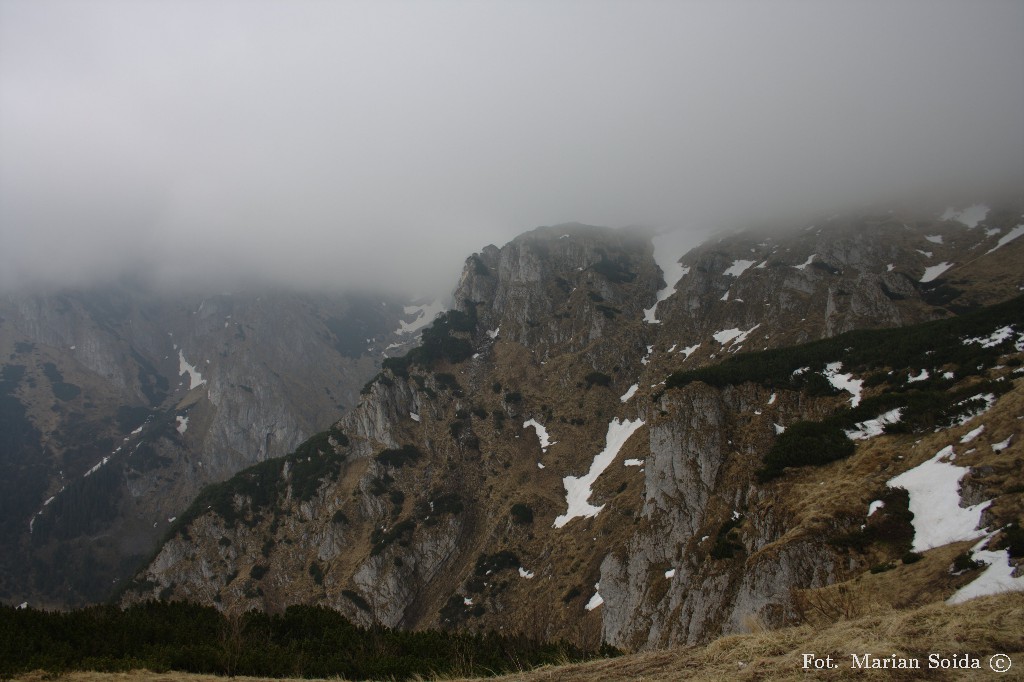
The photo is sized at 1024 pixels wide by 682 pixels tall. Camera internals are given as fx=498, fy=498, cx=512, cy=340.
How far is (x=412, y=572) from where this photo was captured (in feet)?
270

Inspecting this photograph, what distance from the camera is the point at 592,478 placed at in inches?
3310

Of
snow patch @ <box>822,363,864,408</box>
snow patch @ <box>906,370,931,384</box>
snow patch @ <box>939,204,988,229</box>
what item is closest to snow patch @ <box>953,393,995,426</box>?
snow patch @ <box>906,370,931,384</box>

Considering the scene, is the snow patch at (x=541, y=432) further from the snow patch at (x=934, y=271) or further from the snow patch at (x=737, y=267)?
the snow patch at (x=934, y=271)

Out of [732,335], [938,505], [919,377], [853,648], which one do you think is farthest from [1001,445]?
[732,335]

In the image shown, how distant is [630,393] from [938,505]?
71.9 meters

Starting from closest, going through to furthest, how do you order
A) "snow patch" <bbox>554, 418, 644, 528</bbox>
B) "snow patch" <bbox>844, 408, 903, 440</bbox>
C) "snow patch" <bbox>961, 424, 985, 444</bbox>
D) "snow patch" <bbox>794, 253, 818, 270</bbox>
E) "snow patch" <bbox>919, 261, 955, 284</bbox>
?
"snow patch" <bbox>961, 424, 985, 444</bbox>
"snow patch" <bbox>844, 408, 903, 440</bbox>
"snow patch" <bbox>554, 418, 644, 528</bbox>
"snow patch" <bbox>919, 261, 955, 284</bbox>
"snow patch" <bbox>794, 253, 818, 270</bbox>

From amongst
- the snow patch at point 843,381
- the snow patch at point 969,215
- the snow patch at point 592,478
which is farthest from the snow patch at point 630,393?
the snow patch at point 969,215

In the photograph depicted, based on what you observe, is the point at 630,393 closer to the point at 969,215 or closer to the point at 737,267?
the point at 737,267

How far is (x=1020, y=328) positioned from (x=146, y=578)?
450ft

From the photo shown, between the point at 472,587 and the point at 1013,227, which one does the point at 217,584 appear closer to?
the point at 472,587

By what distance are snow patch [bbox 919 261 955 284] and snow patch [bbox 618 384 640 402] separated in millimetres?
59059

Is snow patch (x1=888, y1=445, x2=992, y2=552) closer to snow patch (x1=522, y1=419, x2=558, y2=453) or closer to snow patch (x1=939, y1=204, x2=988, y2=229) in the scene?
snow patch (x1=522, y1=419, x2=558, y2=453)

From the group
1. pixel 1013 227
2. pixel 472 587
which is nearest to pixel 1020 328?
pixel 472 587

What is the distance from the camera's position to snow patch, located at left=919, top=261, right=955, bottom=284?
98.1 meters
